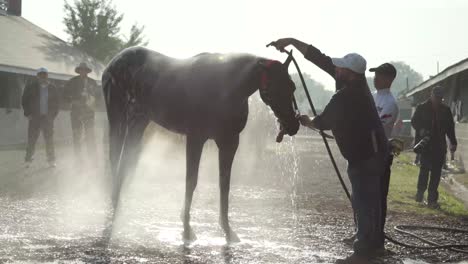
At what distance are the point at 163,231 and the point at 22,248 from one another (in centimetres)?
161

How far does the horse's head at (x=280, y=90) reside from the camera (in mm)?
6293

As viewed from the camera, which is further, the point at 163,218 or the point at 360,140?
the point at 163,218

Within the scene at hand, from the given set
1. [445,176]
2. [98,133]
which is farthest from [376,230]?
[98,133]

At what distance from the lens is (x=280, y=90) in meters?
6.31

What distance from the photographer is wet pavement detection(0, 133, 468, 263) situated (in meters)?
5.74

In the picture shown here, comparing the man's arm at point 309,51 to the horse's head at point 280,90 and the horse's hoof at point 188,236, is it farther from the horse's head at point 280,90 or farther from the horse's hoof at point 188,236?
the horse's hoof at point 188,236

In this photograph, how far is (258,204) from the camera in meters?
9.31

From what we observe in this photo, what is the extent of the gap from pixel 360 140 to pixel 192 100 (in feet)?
6.81

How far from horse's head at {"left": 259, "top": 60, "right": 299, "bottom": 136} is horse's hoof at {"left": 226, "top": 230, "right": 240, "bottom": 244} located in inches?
48.0

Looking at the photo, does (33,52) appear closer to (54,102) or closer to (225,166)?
(54,102)

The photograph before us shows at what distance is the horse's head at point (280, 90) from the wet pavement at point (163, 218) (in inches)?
49.9

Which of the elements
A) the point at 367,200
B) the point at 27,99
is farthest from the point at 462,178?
the point at 27,99

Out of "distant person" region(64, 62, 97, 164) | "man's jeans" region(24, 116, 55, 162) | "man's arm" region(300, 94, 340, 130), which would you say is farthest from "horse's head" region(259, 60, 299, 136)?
"man's jeans" region(24, 116, 55, 162)

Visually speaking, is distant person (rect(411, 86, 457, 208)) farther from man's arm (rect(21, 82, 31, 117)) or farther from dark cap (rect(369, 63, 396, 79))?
man's arm (rect(21, 82, 31, 117))
